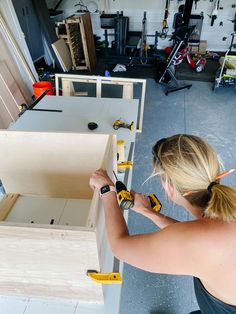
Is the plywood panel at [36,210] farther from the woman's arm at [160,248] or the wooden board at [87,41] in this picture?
the wooden board at [87,41]

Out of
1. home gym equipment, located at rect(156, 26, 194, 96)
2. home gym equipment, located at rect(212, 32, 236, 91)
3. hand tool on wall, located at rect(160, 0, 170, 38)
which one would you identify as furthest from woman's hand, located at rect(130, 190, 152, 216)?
hand tool on wall, located at rect(160, 0, 170, 38)

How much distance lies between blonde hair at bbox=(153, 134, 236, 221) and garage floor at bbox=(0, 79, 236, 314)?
0.57 m

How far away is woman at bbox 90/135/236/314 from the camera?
67cm

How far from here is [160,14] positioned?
6363 mm

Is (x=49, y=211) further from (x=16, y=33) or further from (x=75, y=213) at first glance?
(x=16, y=33)

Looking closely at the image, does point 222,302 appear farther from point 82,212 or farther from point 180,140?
point 82,212

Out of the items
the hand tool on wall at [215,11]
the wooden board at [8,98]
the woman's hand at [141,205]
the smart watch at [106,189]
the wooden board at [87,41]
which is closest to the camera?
the smart watch at [106,189]

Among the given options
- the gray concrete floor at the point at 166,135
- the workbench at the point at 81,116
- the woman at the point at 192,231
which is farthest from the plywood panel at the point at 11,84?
the woman at the point at 192,231

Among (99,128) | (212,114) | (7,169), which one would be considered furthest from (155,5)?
(7,169)

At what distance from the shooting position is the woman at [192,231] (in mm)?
666

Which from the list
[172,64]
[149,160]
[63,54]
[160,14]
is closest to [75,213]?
[149,160]

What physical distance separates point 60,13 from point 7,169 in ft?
21.2

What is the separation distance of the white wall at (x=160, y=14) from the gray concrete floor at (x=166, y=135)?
8.71ft

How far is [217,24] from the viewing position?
625 cm
